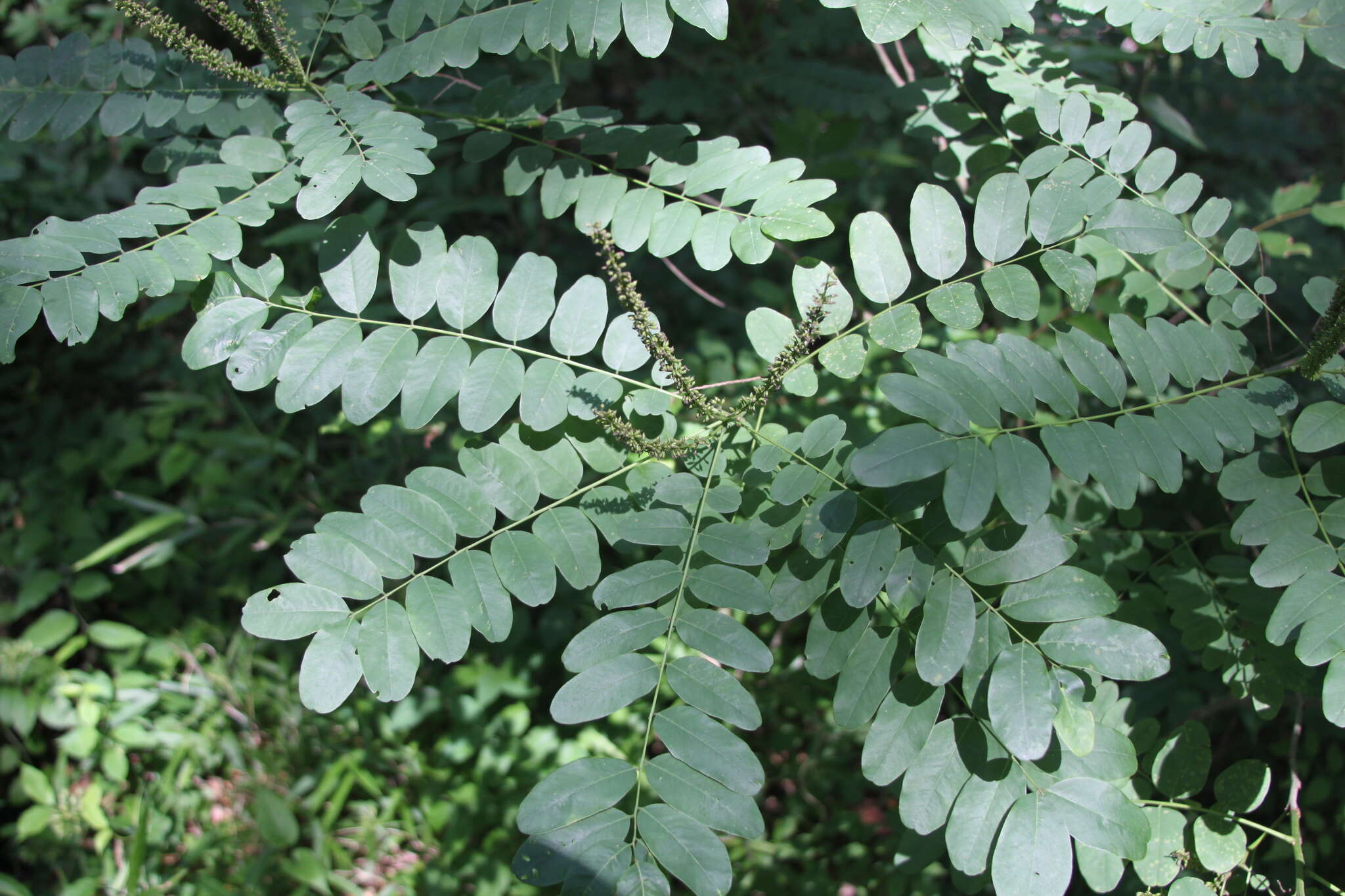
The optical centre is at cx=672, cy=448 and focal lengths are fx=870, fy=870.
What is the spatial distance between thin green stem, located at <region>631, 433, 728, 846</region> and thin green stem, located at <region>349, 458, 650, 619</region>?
13 centimetres

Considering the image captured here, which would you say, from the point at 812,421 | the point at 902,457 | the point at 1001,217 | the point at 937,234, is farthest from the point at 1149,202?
the point at 902,457

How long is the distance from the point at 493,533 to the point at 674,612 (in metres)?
0.34

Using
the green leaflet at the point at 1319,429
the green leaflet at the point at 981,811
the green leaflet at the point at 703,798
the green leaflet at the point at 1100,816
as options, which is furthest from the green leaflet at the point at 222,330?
the green leaflet at the point at 1319,429

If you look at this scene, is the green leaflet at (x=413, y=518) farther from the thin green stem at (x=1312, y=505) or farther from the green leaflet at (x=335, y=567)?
the thin green stem at (x=1312, y=505)

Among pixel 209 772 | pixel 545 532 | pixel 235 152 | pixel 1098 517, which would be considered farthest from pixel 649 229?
pixel 209 772

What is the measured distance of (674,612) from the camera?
1.36 m

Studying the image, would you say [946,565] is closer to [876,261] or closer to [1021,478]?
[1021,478]

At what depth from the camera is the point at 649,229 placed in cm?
169

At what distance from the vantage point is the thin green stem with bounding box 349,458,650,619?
1.38 meters

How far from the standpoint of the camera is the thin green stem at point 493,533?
54.2 inches

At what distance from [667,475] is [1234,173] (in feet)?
11.8

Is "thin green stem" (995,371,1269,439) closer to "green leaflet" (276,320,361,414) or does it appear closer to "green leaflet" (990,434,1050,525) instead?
"green leaflet" (990,434,1050,525)

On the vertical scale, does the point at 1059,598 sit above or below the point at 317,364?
below

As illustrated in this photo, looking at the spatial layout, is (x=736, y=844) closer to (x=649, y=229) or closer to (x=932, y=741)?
(x=932, y=741)
